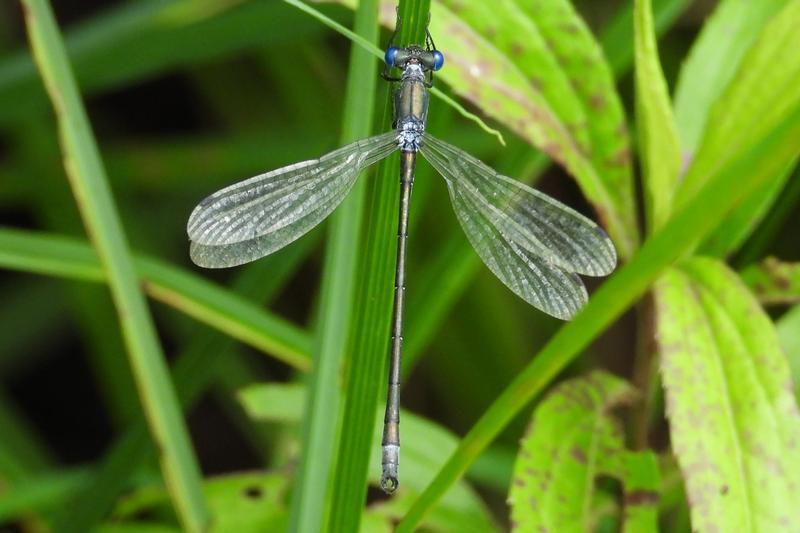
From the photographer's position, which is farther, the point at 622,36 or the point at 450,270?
the point at 622,36

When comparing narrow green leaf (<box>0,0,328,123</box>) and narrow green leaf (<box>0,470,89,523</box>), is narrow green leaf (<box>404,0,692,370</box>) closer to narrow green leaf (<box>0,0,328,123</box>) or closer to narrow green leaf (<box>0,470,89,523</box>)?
narrow green leaf (<box>0,470,89,523</box>)

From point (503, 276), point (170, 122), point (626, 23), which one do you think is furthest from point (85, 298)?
point (626, 23)

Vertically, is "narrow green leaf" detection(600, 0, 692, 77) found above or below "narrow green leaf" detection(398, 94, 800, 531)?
above

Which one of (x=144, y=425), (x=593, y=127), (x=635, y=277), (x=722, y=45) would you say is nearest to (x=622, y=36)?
(x=722, y=45)

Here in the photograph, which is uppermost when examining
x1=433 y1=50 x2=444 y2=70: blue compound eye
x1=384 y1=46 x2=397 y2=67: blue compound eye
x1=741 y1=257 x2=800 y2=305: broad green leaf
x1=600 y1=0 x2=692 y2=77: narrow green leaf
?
x1=600 y1=0 x2=692 y2=77: narrow green leaf

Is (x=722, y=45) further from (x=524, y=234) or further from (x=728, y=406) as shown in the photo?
(x=728, y=406)

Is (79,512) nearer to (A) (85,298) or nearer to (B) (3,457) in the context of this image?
(B) (3,457)

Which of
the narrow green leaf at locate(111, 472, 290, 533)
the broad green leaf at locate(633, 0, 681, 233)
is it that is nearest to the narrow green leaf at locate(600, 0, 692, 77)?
the broad green leaf at locate(633, 0, 681, 233)
